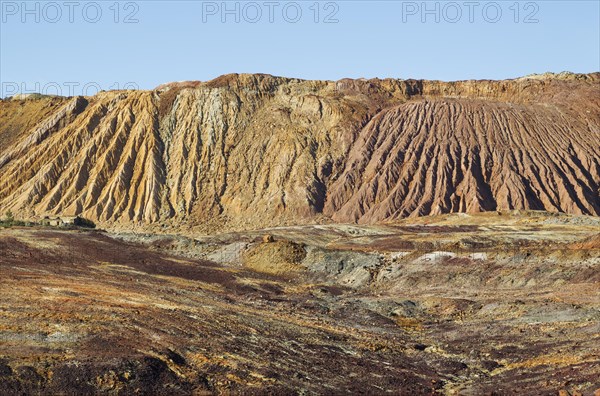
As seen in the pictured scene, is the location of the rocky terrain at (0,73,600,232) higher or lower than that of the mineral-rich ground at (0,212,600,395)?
higher

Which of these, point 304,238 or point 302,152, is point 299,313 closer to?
point 304,238

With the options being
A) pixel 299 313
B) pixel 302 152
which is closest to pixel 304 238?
pixel 299 313

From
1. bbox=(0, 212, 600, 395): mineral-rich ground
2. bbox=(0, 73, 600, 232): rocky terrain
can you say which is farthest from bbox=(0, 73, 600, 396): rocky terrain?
bbox=(0, 73, 600, 232): rocky terrain

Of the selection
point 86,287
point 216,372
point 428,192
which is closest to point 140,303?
point 86,287

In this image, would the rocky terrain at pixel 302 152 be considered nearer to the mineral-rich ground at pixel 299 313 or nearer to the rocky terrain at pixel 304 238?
the rocky terrain at pixel 304 238

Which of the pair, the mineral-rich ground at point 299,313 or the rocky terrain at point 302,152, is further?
the rocky terrain at point 302,152

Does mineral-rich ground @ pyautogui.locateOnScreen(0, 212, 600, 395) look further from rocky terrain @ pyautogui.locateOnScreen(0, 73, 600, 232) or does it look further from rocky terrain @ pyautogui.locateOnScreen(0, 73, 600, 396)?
rocky terrain @ pyautogui.locateOnScreen(0, 73, 600, 232)

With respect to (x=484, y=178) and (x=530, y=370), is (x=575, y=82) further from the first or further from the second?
(x=530, y=370)

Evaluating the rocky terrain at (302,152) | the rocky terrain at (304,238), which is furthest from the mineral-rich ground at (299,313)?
the rocky terrain at (302,152)
